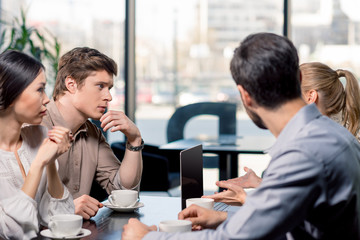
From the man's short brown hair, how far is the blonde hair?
0.98 m

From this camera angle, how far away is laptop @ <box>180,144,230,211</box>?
2213 millimetres

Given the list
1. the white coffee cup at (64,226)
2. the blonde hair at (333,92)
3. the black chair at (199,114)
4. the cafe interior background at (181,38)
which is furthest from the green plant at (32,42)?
the white coffee cup at (64,226)

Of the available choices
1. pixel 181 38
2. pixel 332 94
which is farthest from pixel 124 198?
pixel 181 38

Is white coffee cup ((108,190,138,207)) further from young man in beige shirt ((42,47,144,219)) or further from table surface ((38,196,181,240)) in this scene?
young man in beige shirt ((42,47,144,219))

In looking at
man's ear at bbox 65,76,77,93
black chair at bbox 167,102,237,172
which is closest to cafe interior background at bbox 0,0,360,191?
black chair at bbox 167,102,237,172

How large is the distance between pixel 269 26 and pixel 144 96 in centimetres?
159

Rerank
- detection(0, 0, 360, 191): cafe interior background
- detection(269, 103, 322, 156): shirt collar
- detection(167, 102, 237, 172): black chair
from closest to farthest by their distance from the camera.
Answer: detection(269, 103, 322, 156): shirt collar
detection(167, 102, 237, 172): black chair
detection(0, 0, 360, 191): cafe interior background

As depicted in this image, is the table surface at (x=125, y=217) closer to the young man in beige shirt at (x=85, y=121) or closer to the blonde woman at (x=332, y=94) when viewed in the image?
the young man in beige shirt at (x=85, y=121)

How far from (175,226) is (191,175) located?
1.87ft

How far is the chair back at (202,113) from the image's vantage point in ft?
19.6

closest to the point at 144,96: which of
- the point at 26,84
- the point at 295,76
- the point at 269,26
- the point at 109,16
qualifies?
the point at 109,16

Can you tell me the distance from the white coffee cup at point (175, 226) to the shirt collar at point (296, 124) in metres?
0.40

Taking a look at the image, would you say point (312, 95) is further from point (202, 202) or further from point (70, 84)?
point (70, 84)

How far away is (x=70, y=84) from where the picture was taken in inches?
110
